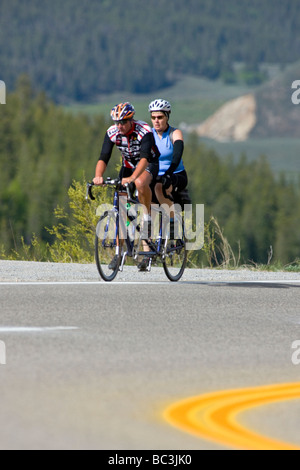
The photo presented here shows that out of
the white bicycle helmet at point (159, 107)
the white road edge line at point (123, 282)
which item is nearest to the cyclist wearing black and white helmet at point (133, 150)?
the white bicycle helmet at point (159, 107)

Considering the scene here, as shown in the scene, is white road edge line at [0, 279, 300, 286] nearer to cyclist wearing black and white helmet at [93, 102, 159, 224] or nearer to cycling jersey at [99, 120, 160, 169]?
cyclist wearing black and white helmet at [93, 102, 159, 224]

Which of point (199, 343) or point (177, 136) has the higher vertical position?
point (177, 136)

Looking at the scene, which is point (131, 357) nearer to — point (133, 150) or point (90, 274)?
point (133, 150)

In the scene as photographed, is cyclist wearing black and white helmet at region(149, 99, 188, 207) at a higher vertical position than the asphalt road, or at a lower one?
higher

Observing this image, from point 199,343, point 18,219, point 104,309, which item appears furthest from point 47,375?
point 18,219

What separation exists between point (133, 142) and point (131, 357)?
497cm

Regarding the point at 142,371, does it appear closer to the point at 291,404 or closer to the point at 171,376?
the point at 171,376

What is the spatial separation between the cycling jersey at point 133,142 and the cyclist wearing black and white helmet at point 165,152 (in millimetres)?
302

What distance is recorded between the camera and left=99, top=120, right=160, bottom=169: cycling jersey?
11.4 m

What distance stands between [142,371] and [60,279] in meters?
5.71

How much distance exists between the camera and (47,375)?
6160 mm

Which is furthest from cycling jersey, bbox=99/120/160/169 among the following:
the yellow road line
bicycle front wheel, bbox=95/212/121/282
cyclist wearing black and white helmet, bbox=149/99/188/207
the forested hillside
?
the forested hillside

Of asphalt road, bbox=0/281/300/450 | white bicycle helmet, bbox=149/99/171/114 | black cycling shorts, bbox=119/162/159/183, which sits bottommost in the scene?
asphalt road, bbox=0/281/300/450
